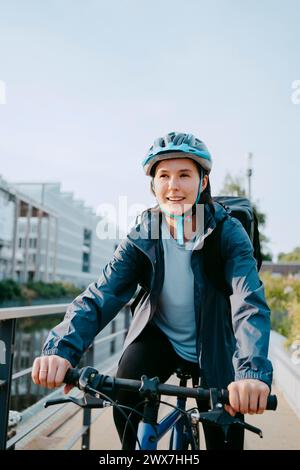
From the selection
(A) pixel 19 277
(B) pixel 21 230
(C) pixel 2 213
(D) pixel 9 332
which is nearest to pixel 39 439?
(D) pixel 9 332

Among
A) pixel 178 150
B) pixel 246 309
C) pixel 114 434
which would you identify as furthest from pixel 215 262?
pixel 114 434

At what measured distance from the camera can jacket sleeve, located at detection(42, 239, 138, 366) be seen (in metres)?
1.67

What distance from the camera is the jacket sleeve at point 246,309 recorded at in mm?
1511

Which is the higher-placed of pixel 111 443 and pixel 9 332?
pixel 9 332

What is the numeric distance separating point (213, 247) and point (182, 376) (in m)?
0.62

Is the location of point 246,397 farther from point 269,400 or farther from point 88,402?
point 88,402

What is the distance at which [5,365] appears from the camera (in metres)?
2.46

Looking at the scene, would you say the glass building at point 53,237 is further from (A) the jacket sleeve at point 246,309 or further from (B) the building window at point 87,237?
(A) the jacket sleeve at point 246,309

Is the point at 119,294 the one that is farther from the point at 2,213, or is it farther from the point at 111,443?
the point at 2,213

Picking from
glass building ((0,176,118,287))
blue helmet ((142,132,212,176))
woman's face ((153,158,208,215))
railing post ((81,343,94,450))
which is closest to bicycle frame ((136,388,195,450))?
woman's face ((153,158,208,215))

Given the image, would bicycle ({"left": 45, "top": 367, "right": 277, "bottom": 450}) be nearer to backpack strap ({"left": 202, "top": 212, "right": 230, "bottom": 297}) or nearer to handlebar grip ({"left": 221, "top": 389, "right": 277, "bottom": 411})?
handlebar grip ({"left": 221, "top": 389, "right": 277, "bottom": 411})

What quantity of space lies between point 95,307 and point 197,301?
42 cm
